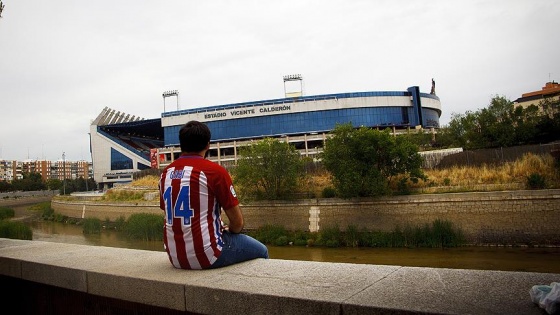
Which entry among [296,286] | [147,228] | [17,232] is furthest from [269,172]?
[296,286]

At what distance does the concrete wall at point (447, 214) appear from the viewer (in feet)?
77.2

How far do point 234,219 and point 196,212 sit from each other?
0.36m

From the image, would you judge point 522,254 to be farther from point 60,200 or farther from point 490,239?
point 60,200

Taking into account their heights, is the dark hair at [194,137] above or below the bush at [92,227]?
above

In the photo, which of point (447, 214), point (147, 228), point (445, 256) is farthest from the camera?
point (147, 228)

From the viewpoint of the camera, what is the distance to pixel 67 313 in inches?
160

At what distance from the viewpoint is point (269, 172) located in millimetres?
34125

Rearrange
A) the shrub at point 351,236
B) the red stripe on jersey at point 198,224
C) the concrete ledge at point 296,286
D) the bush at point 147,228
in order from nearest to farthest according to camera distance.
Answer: the concrete ledge at point 296,286, the red stripe on jersey at point 198,224, the shrub at point 351,236, the bush at point 147,228

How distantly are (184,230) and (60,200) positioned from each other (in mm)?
68197

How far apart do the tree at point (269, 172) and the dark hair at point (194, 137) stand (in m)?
30.3

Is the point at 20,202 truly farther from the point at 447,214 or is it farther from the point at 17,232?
the point at 447,214

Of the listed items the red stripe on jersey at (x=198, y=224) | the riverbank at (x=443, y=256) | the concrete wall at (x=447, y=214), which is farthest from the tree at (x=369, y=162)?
the red stripe on jersey at (x=198, y=224)

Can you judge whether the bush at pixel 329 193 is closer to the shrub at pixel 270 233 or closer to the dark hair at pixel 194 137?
the shrub at pixel 270 233

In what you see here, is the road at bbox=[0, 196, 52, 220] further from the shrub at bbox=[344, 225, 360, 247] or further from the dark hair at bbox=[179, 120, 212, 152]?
the dark hair at bbox=[179, 120, 212, 152]
